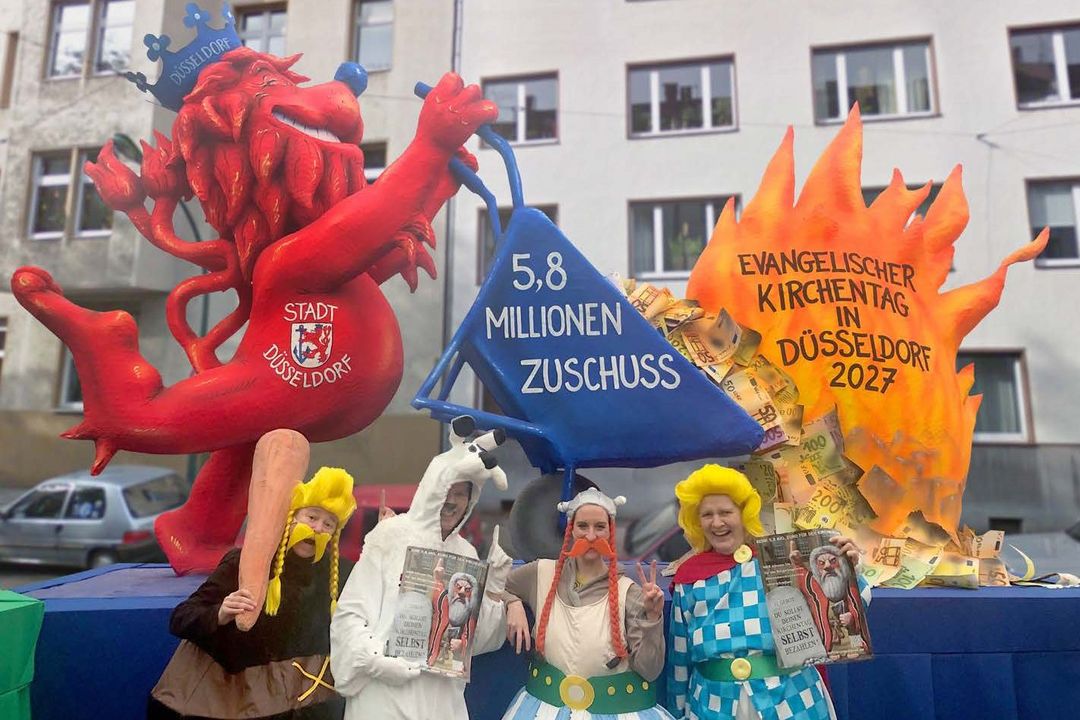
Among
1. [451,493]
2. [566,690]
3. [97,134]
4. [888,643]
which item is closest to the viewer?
[566,690]

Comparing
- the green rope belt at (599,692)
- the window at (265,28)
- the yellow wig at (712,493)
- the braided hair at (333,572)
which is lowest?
the green rope belt at (599,692)

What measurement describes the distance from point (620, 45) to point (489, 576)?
8.35m

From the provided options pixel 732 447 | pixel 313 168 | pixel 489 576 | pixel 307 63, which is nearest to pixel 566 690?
pixel 489 576

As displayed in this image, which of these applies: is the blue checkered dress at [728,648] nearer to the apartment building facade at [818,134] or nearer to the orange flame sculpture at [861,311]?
the orange flame sculpture at [861,311]

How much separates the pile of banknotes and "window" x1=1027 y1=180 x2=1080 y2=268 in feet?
21.5

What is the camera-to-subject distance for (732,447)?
2904mm

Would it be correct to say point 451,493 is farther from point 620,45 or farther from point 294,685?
point 620,45

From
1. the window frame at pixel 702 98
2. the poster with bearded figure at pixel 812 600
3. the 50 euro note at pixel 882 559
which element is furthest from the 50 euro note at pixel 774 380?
the window frame at pixel 702 98

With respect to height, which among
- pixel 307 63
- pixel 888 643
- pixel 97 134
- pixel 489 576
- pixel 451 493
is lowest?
pixel 888 643

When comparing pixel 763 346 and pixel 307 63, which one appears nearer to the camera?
pixel 763 346

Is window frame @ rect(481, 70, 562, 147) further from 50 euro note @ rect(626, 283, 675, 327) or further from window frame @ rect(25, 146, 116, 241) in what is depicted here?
50 euro note @ rect(626, 283, 675, 327)

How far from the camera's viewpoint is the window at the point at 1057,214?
8.13 meters

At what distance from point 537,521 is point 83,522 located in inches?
Result: 251

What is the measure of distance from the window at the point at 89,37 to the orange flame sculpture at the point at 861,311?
8310 mm
